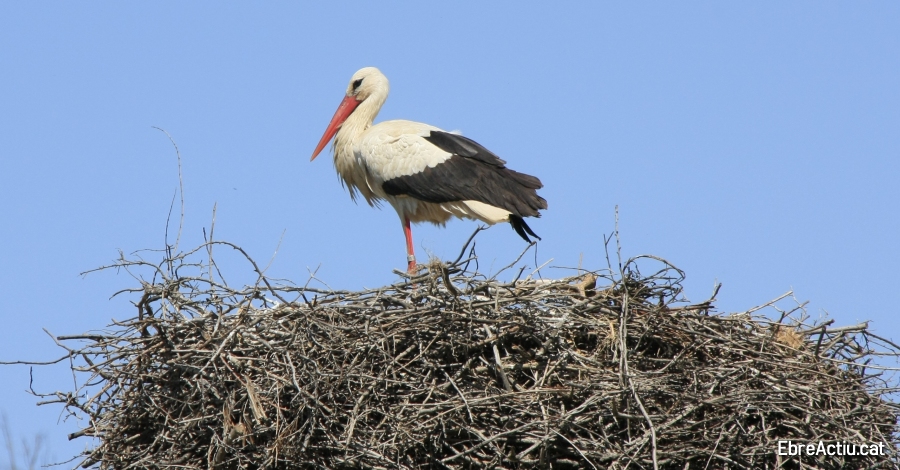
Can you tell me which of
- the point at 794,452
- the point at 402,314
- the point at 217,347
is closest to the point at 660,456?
the point at 794,452

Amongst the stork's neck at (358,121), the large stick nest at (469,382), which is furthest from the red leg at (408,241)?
the large stick nest at (469,382)

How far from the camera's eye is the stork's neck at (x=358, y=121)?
7.95 m

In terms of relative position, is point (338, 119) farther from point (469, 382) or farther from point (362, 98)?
point (469, 382)

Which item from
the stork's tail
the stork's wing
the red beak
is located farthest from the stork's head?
the stork's tail

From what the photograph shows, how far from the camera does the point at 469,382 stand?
5098 mm

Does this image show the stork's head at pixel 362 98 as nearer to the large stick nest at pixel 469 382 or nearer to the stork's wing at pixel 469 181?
the stork's wing at pixel 469 181

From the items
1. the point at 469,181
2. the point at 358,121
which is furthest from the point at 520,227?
the point at 358,121

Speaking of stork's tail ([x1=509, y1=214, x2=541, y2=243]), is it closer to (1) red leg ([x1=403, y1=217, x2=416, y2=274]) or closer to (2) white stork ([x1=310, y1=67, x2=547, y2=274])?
(2) white stork ([x1=310, y1=67, x2=547, y2=274])

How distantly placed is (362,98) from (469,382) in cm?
357

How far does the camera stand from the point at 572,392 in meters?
4.93

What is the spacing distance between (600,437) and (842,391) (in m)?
1.16

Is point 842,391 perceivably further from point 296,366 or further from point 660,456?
point 296,366

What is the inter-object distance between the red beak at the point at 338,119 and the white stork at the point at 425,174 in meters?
0.06

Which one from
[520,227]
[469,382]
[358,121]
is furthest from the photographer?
[358,121]
